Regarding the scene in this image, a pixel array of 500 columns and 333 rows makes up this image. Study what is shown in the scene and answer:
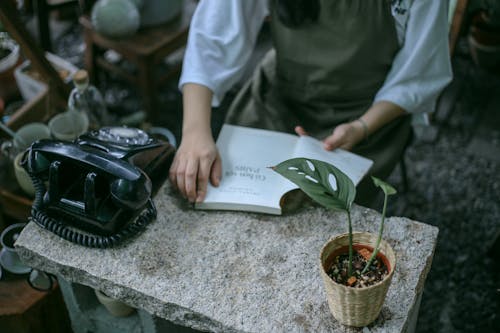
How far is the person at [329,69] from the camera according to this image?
1.57 meters

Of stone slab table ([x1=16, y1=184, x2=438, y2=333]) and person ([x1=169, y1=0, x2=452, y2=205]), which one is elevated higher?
person ([x1=169, y1=0, x2=452, y2=205])

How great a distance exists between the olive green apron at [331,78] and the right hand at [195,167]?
33cm

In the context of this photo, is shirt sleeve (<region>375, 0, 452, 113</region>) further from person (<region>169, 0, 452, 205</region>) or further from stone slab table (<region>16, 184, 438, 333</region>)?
stone slab table (<region>16, 184, 438, 333</region>)

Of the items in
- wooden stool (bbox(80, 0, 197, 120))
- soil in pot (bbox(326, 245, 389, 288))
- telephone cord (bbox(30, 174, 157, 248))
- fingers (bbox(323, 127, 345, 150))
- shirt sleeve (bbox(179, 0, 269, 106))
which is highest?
shirt sleeve (bbox(179, 0, 269, 106))

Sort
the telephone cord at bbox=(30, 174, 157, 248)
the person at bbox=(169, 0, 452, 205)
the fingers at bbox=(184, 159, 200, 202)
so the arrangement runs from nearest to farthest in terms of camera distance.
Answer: the telephone cord at bbox=(30, 174, 157, 248), the fingers at bbox=(184, 159, 200, 202), the person at bbox=(169, 0, 452, 205)

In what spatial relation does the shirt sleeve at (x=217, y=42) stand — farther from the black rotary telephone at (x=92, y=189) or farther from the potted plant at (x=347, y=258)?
the potted plant at (x=347, y=258)

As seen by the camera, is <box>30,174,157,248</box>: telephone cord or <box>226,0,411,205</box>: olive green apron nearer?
<box>30,174,157,248</box>: telephone cord

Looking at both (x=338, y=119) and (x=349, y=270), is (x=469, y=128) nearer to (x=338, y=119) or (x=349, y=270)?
(x=338, y=119)

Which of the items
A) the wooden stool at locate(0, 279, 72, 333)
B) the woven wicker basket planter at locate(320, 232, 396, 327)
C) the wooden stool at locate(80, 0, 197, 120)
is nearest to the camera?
the woven wicker basket planter at locate(320, 232, 396, 327)

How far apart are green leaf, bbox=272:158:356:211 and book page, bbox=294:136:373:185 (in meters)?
0.37

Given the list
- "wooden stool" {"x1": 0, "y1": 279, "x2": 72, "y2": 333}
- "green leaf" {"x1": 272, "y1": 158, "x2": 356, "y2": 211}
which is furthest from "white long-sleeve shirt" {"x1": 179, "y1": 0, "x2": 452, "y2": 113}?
"wooden stool" {"x1": 0, "y1": 279, "x2": 72, "y2": 333}

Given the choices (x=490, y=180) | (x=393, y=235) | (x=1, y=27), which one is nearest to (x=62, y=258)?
(x=393, y=235)

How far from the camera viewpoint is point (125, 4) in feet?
7.71

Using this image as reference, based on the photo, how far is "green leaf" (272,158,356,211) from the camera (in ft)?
3.68
